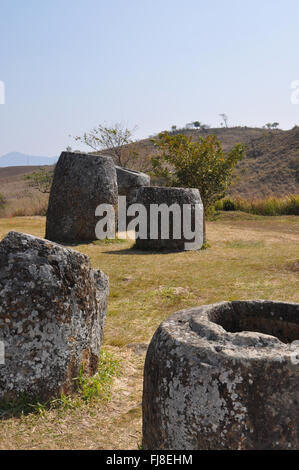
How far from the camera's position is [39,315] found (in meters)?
3.28

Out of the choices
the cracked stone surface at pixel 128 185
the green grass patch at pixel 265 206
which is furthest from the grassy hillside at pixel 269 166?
the cracked stone surface at pixel 128 185

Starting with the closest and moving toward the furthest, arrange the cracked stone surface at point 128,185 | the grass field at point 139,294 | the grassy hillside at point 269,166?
the grass field at point 139,294, the cracked stone surface at point 128,185, the grassy hillside at point 269,166

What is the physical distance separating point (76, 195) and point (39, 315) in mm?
8110

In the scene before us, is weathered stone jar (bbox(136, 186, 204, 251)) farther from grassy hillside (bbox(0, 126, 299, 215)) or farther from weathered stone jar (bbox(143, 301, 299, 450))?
grassy hillside (bbox(0, 126, 299, 215))

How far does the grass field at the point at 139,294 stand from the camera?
3.08m

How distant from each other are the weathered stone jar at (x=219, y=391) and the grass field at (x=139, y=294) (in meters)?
0.85

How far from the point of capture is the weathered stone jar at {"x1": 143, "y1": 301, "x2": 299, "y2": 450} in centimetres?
200

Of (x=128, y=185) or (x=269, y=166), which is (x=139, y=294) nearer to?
(x=128, y=185)

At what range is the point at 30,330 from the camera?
3275 millimetres

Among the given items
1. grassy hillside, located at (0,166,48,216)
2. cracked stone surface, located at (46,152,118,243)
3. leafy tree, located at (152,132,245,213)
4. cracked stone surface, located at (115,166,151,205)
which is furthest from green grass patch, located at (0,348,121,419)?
grassy hillside, located at (0,166,48,216)

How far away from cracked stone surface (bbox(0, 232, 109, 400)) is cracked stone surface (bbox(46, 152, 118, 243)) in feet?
25.7

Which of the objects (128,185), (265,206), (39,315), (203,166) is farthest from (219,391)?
(265,206)

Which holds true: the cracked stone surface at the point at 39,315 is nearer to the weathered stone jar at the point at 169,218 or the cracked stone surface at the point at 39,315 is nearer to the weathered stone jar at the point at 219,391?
the weathered stone jar at the point at 219,391
